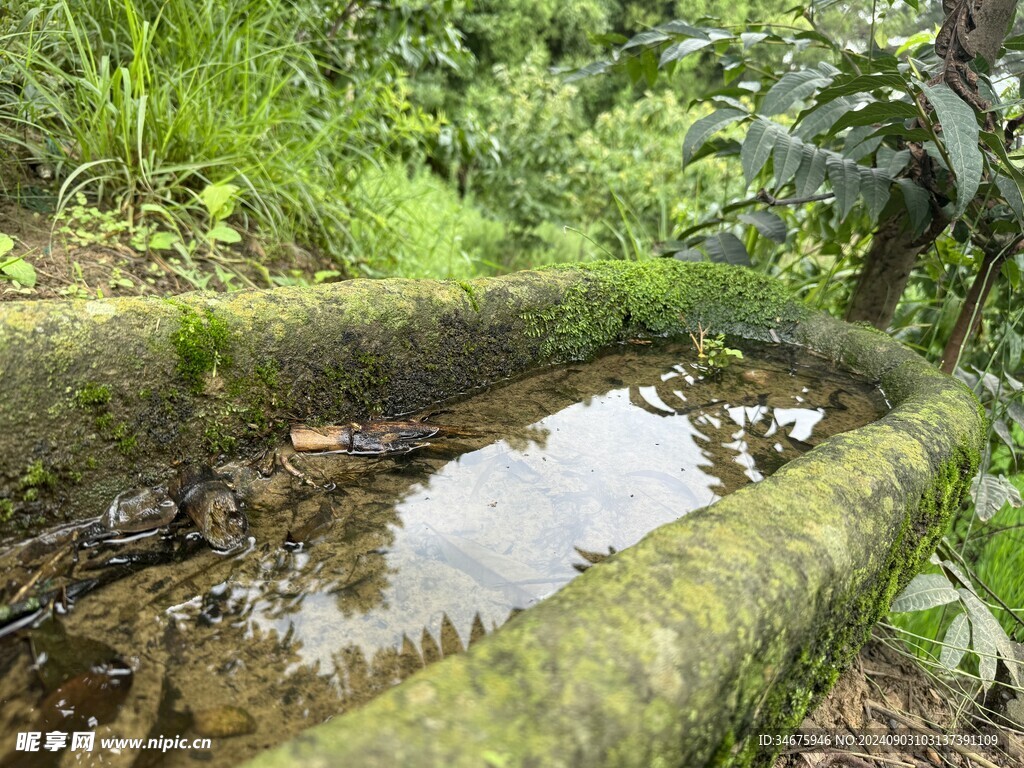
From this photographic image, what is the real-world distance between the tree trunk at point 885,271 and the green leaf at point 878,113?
2.39 feet

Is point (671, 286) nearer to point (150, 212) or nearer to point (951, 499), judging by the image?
point (951, 499)

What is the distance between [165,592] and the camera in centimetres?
100

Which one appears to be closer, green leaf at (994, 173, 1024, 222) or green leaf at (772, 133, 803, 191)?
green leaf at (994, 173, 1024, 222)

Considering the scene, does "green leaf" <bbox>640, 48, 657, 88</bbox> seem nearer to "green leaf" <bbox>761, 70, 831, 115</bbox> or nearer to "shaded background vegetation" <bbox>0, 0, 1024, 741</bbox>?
"shaded background vegetation" <bbox>0, 0, 1024, 741</bbox>

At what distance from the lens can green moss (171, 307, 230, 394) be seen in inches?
45.8

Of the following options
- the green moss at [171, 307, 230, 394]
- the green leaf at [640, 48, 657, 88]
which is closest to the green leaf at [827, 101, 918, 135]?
the green leaf at [640, 48, 657, 88]

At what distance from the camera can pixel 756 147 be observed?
5.70 feet

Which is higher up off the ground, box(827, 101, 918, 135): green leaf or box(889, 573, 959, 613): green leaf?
box(827, 101, 918, 135): green leaf

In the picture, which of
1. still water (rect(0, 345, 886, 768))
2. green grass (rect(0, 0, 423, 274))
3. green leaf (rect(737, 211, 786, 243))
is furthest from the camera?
green leaf (rect(737, 211, 786, 243))

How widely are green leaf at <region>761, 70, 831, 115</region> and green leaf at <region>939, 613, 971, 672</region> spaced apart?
1.30 m

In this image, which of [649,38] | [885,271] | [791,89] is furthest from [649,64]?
[885,271]

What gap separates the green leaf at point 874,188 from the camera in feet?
5.92

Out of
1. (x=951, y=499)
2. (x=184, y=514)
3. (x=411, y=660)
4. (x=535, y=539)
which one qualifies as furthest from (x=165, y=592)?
(x=951, y=499)

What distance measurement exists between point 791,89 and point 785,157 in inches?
6.9
